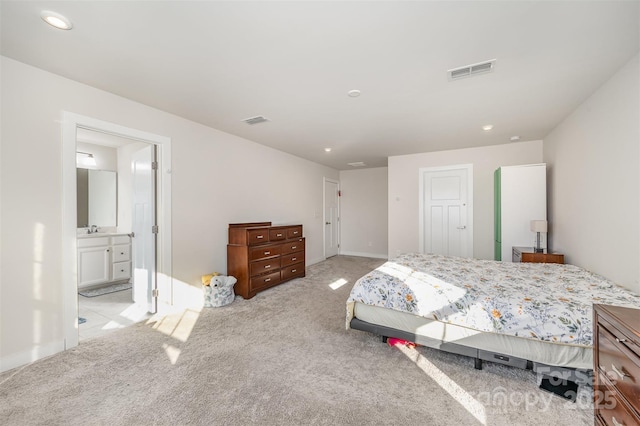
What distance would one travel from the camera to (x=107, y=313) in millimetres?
3291

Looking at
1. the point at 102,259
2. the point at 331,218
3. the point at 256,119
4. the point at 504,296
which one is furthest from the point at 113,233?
the point at 504,296

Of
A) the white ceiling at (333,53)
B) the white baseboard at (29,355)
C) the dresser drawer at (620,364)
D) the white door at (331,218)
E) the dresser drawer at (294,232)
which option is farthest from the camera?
the white door at (331,218)

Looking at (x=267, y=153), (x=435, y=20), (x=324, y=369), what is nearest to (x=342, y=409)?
(x=324, y=369)

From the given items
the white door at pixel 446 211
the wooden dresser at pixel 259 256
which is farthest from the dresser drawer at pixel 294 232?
the white door at pixel 446 211

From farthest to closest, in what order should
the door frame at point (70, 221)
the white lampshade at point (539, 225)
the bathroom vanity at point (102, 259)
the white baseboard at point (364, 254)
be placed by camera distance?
1. the white baseboard at point (364, 254)
2. the bathroom vanity at point (102, 259)
3. the white lampshade at point (539, 225)
4. the door frame at point (70, 221)

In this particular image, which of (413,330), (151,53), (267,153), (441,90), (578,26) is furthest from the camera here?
(267,153)

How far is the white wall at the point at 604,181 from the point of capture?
2.12 metres

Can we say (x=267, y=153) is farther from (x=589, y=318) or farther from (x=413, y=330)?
(x=589, y=318)

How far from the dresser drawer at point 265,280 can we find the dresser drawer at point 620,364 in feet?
11.7

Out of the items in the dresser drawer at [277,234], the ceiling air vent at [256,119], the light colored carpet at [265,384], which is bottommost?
the light colored carpet at [265,384]

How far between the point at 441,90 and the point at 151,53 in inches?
104

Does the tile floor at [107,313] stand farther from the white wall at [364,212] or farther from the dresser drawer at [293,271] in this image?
the white wall at [364,212]

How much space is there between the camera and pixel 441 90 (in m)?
2.65

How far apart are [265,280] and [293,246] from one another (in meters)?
0.87
